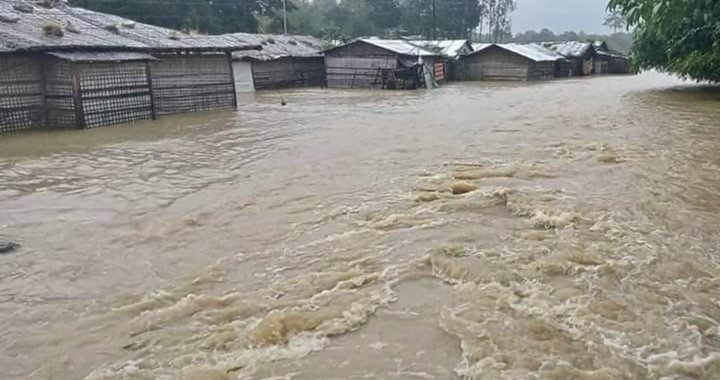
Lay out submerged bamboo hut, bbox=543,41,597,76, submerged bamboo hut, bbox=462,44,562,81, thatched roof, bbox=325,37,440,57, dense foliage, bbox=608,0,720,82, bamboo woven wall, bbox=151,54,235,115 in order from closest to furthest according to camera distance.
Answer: dense foliage, bbox=608,0,720,82
bamboo woven wall, bbox=151,54,235,115
thatched roof, bbox=325,37,440,57
submerged bamboo hut, bbox=462,44,562,81
submerged bamboo hut, bbox=543,41,597,76

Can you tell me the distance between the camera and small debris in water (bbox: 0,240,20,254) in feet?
18.6

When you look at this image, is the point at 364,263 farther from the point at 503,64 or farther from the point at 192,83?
the point at 503,64

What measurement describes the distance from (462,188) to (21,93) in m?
10.9

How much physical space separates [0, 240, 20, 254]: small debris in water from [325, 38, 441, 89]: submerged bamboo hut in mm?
23328

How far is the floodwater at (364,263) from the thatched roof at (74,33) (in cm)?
349

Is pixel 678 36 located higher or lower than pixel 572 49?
lower

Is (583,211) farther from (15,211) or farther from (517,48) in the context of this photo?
(517,48)

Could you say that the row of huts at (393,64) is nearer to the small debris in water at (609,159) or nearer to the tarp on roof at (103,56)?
the tarp on roof at (103,56)

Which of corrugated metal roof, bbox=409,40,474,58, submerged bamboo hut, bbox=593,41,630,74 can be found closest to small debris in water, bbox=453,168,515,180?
corrugated metal roof, bbox=409,40,474,58

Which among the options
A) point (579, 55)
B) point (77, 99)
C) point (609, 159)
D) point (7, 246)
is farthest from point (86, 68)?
point (579, 55)

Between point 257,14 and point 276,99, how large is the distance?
22417 mm

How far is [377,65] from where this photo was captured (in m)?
29.4

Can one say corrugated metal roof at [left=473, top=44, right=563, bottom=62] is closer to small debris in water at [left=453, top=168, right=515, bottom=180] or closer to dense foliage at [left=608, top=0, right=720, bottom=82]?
dense foliage at [left=608, top=0, right=720, bottom=82]

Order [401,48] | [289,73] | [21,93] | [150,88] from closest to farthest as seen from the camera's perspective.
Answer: [21,93] < [150,88] < [401,48] < [289,73]
